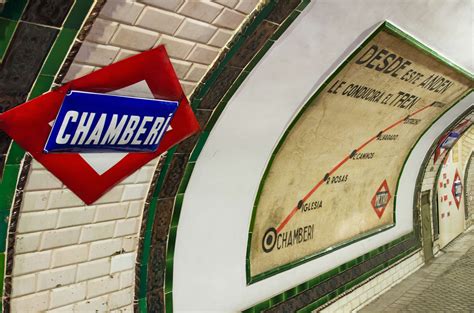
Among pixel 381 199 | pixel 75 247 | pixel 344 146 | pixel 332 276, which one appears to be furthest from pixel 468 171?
pixel 75 247

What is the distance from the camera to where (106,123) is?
196 centimetres

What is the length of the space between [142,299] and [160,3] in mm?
1819

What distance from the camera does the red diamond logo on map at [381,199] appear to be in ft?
19.8

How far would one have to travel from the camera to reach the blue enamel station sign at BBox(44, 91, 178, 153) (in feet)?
6.10

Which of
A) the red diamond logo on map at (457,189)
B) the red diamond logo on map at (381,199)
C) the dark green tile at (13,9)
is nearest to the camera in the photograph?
the dark green tile at (13,9)

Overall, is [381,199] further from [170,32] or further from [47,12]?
[47,12]

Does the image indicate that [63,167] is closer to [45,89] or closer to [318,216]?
[45,89]

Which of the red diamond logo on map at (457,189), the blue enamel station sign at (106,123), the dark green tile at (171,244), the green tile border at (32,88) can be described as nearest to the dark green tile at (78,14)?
the green tile border at (32,88)

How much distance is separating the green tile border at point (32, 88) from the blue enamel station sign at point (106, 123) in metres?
0.12

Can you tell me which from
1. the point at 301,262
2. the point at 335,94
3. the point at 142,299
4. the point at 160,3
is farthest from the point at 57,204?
the point at 301,262

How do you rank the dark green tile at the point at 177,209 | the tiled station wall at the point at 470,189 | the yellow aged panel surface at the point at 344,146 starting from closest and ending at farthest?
1. the dark green tile at the point at 177,209
2. the yellow aged panel surface at the point at 344,146
3. the tiled station wall at the point at 470,189

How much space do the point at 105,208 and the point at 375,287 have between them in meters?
5.00

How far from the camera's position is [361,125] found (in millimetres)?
4422

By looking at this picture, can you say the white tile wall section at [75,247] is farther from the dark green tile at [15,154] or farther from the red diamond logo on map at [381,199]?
the red diamond logo on map at [381,199]
